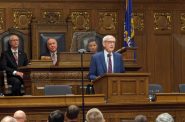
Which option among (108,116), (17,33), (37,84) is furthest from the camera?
(17,33)

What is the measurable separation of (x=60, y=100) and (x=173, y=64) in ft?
21.6

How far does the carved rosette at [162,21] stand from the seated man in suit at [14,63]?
4144mm

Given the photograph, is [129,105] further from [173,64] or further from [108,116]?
[173,64]

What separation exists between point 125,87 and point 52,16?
596 centimetres

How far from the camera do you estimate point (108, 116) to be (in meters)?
9.77

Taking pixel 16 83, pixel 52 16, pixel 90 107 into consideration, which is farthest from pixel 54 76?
pixel 52 16

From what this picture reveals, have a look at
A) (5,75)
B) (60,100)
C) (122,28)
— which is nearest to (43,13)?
(122,28)

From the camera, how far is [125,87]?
32.6ft

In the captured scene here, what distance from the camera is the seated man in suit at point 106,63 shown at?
10.8 meters

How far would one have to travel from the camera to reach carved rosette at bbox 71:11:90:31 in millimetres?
15617

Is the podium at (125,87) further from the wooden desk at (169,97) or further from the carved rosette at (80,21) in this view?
the carved rosette at (80,21)

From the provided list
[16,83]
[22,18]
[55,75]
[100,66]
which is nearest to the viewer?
[100,66]

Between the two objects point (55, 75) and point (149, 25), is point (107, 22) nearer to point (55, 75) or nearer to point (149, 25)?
point (149, 25)

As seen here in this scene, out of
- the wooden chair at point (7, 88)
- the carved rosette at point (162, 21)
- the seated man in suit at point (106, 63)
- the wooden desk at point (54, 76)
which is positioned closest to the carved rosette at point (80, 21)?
the carved rosette at point (162, 21)
